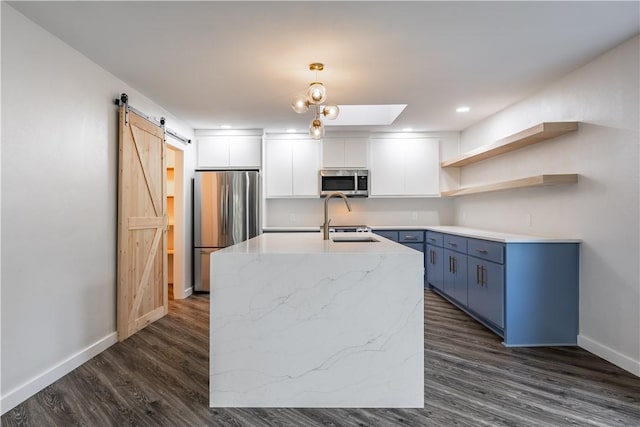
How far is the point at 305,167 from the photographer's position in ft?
17.8

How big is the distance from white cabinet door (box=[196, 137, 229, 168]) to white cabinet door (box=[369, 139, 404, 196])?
2.19 metres

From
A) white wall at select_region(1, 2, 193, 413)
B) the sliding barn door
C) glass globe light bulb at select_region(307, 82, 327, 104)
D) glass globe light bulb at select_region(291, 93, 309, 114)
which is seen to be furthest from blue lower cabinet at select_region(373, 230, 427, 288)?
white wall at select_region(1, 2, 193, 413)

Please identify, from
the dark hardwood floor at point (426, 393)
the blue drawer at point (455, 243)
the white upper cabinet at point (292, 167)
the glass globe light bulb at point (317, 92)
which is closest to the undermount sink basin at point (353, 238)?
the dark hardwood floor at point (426, 393)

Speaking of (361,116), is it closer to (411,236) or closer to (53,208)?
(411,236)

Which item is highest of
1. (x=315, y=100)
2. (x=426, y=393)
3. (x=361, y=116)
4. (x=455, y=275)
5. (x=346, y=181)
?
(x=361, y=116)

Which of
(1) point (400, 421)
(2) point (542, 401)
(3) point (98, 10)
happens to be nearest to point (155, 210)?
(3) point (98, 10)

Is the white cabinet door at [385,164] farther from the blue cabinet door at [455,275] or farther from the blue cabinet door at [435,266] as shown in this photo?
the blue cabinet door at [455,275]

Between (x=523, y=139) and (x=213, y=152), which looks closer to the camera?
(x=523, y=139)

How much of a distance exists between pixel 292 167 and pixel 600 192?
3748 mm

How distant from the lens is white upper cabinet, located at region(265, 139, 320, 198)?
5.42 metres

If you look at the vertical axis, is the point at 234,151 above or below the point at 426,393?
above

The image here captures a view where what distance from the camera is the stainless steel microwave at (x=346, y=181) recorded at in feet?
17.5

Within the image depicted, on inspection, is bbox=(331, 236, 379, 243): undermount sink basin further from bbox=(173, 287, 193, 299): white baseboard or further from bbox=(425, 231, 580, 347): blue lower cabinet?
bbox=(173, 287, 193, 299): white baseboard

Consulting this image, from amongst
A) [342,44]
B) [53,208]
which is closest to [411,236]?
[342,44]
